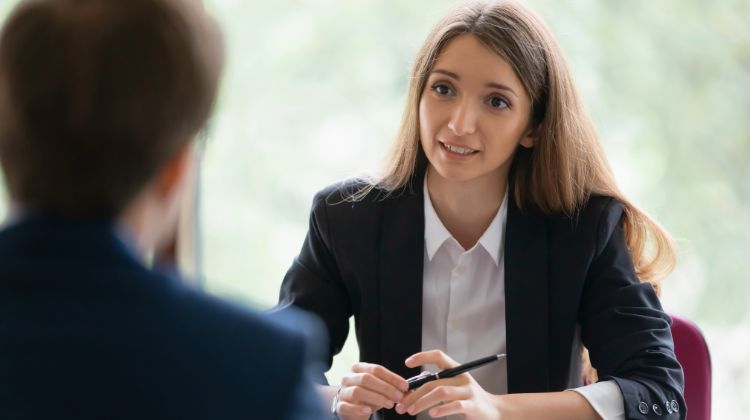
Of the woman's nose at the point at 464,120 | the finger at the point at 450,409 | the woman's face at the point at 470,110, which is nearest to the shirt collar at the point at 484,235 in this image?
the woman's face at the point at 470,110

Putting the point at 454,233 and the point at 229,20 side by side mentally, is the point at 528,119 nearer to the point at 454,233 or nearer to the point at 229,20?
the point at 454,233

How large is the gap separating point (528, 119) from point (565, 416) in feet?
1.85

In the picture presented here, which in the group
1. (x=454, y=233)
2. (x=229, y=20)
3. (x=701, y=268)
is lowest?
(x=701, y=268)

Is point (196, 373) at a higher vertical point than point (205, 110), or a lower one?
lower

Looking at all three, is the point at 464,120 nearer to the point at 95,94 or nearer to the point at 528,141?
the point at 528,141

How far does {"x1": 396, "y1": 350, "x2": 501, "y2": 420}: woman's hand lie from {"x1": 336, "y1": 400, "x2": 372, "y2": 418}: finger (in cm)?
5

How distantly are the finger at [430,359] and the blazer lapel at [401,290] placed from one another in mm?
234

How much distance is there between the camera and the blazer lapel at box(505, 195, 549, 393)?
5.95 feet

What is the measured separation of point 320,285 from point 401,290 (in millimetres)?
159

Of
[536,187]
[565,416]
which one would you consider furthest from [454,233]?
[565,416]

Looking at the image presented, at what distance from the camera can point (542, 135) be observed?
1.88m

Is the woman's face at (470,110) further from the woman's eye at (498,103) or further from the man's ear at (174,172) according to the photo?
the man's ear at (174,172)

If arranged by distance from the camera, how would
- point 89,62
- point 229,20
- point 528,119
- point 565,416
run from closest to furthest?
point 89,62, point 565,416, point 528,119, point 229,20

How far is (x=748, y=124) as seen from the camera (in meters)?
3.51
